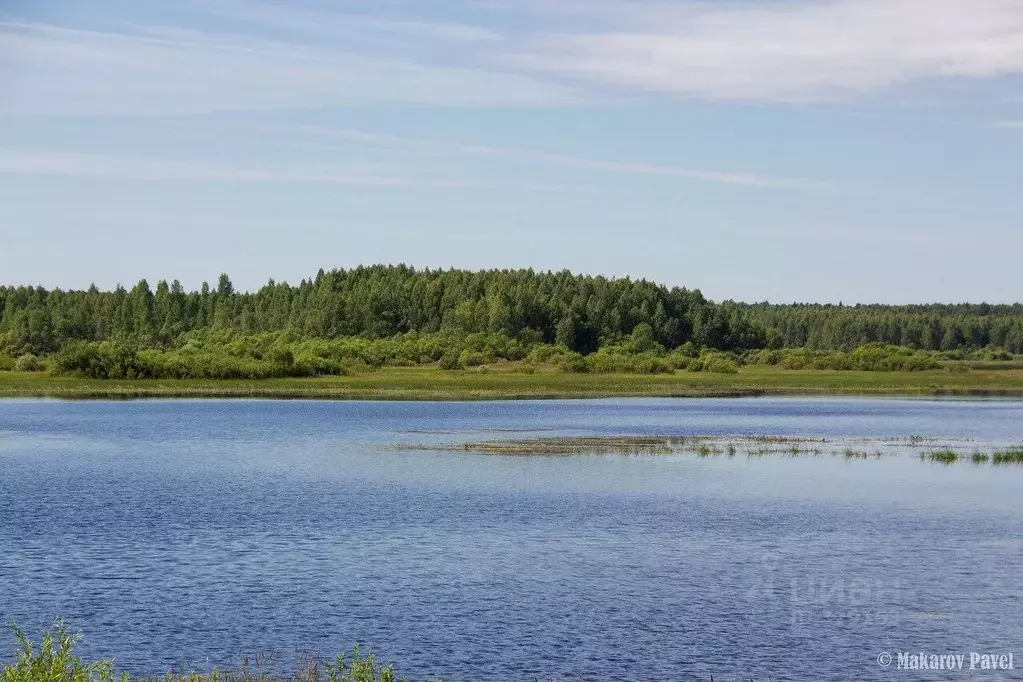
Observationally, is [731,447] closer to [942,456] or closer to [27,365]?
[942,456]

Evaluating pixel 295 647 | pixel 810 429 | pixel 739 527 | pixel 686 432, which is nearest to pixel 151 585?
pixel 295 647

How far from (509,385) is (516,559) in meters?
116

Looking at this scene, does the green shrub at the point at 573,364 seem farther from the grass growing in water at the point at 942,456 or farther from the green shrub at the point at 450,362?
the grass growing in water at the point at 942,456

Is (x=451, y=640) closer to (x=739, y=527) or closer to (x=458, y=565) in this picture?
(x=458, y=565)

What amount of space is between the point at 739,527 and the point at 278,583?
678 inches

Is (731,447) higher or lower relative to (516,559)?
higher

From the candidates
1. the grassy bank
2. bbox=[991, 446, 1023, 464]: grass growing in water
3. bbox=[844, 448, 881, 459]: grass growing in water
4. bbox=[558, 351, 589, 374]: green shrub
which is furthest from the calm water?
bbox=[558, 351, 589, 374]: green shrub

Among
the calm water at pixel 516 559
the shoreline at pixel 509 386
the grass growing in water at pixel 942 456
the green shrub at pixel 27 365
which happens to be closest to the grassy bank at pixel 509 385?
the shoreline at pixel 509 386

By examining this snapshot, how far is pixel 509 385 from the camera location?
6038 inches

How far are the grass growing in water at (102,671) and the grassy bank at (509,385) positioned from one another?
4180 inches

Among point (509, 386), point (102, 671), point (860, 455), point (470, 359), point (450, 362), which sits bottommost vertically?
point (860, 455)

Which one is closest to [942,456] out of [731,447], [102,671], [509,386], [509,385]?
[731,447]

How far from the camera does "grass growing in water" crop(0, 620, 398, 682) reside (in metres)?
19.0

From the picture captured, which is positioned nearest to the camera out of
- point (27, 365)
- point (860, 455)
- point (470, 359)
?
point (860, 455)
